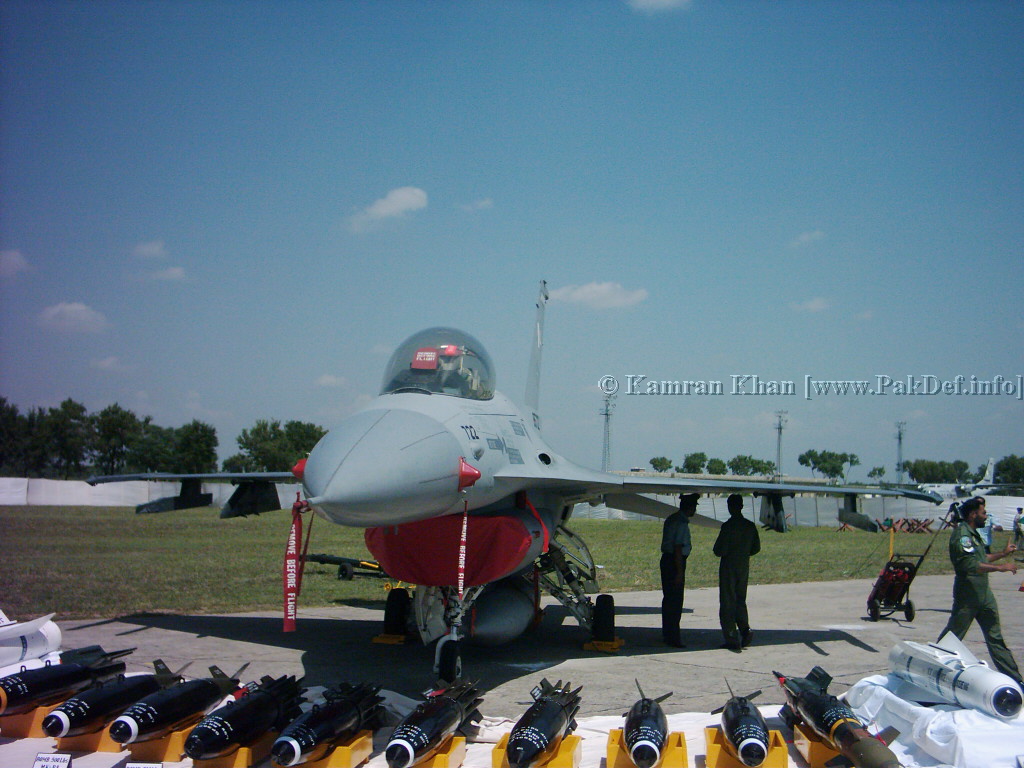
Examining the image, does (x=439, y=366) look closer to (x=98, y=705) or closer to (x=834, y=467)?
(x=98, y=705)

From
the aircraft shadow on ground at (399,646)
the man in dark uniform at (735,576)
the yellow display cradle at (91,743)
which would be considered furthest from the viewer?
the man in dark uniform at (735,576)

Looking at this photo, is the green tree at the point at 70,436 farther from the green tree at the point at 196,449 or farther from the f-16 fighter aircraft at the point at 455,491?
the f-16 fighter aircraft at the point at 455,491

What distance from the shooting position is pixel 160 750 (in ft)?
16.9

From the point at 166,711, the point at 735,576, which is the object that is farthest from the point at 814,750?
the point at 735,576

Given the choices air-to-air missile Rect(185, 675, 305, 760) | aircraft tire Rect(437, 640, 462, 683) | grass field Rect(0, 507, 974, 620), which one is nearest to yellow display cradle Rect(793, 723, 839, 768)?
aircraft tire Rect(437, 640, 462, 683)

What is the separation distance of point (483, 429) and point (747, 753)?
3814 mm

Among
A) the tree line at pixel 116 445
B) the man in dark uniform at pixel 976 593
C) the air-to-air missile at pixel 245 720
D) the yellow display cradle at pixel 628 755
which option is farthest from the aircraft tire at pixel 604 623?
the tree line at pixel 116 445

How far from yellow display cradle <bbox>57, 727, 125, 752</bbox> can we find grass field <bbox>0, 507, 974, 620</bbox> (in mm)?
6929

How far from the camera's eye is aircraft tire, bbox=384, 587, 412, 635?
407 inches

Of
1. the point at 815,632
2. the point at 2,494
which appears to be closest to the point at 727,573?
the point at 815,632

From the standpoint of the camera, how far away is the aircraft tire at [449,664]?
23.5ft

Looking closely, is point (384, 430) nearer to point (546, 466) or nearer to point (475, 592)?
point (475, 592)

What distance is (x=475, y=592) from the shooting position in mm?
7934

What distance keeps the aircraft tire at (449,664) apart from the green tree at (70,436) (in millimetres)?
76254
